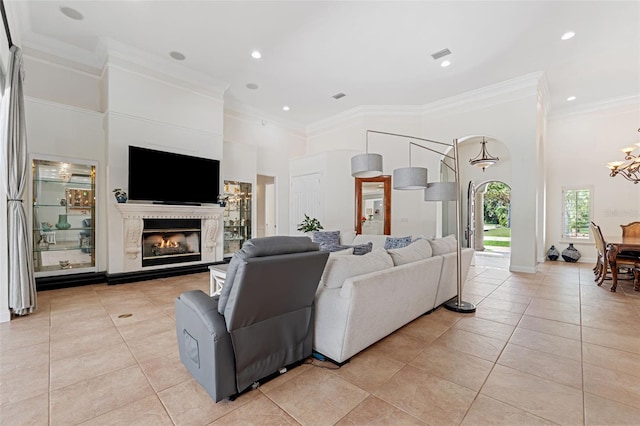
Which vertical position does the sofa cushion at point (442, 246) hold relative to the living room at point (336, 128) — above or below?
below

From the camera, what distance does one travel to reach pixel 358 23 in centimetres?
432

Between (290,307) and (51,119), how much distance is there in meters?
5.53

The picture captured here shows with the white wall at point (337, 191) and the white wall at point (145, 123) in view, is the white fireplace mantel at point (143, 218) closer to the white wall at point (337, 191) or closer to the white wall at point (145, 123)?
the white wall at point (145, 123)

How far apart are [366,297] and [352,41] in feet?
14.2

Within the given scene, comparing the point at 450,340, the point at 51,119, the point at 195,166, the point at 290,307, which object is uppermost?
the point at 51,119

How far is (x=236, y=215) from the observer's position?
24.1 ft


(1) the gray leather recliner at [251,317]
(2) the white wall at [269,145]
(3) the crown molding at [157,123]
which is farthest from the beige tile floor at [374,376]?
(2) the white wall at [269,145]

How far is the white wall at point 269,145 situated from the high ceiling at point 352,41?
118cm

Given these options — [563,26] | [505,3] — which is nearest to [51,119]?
[505,3]

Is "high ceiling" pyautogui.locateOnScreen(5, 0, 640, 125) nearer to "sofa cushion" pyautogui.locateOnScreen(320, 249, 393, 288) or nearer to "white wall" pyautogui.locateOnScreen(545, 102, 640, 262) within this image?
"white wall" pyautogui.locateOnScreen(545, 102, 640, 262)

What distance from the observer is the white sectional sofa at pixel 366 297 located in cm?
228

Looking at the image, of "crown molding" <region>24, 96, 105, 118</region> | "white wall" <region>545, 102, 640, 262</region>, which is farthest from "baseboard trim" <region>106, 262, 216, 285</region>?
"white wall" <region>545, 102, 640, 262</region>

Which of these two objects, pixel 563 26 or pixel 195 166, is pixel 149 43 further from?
pixel 563 26

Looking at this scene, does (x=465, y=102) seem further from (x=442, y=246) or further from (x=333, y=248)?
(x=333, y=248)
